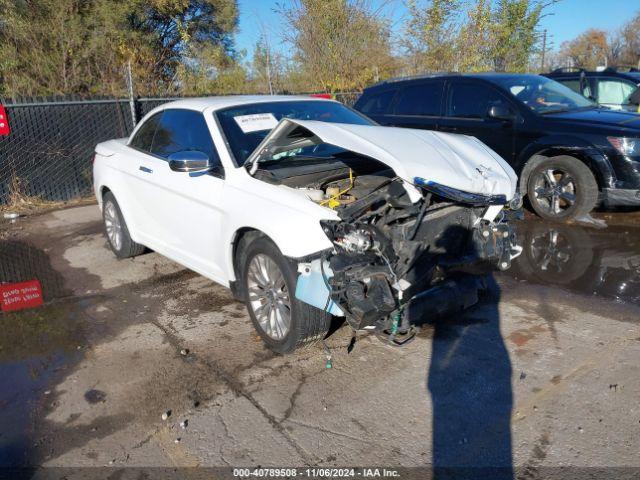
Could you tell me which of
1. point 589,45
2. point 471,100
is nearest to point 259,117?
point 471,100

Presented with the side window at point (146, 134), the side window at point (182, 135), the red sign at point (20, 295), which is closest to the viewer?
the side window at point (182, 135)

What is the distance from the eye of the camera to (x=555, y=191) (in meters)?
6.87

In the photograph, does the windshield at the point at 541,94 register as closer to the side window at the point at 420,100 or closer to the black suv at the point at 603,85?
the side window at the point at 420,100

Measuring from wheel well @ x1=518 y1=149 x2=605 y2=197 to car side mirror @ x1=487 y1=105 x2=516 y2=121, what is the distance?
0.61 meters

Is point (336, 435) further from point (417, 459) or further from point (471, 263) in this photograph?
point (471, 263)

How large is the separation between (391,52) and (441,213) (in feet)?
43.2

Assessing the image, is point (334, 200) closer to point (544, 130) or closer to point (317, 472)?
point (317, 472)

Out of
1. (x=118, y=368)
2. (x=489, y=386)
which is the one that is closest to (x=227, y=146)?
(x=118, y=368)

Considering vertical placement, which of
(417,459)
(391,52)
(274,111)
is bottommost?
(417,459)

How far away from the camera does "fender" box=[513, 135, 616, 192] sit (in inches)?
250

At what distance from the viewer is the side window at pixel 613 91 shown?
9781 millimetres

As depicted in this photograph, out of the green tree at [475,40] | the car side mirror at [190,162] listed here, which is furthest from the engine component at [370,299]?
the green tree at [475,40]

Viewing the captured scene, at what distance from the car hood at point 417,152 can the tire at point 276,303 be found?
79 cm

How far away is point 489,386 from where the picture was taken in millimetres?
3350
